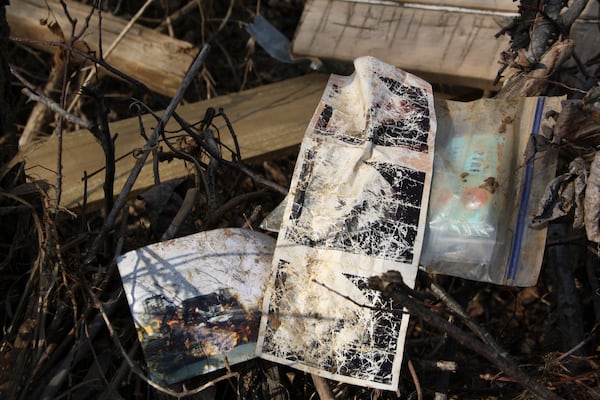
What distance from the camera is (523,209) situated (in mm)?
1396

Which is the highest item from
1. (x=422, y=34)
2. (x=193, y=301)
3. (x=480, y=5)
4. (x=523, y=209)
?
(x=480, y=5)

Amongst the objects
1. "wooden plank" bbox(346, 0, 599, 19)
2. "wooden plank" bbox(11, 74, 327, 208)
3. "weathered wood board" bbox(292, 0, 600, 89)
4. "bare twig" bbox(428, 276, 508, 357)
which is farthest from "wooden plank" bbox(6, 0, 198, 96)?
"bare twig" bbox(428, 276, 508, 357)

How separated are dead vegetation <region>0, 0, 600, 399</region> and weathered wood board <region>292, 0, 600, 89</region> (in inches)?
13.1

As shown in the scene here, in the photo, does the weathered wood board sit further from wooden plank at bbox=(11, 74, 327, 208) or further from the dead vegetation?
the dead vegetation

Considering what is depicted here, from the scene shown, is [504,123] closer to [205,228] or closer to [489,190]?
[489,190]

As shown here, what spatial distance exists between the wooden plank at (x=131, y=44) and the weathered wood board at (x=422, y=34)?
433 millimetres

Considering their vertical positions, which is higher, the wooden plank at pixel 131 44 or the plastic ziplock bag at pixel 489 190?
the wooden plank at pixel 131 44

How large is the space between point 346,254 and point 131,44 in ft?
4.78

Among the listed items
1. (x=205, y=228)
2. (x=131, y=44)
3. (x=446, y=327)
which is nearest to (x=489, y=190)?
(x=446, y=327)

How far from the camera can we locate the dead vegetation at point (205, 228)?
52.1 inches

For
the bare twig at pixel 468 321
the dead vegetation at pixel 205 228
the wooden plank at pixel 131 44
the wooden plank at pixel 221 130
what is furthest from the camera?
the wooden plank at pixel 131 44

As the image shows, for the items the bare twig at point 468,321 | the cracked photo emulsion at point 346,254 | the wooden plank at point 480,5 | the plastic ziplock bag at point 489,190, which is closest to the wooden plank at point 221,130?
the wooden plank at point 480,5

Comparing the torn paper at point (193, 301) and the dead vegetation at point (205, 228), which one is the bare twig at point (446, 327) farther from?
the torn paper at point (193, 301)

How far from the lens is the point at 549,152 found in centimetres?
142
